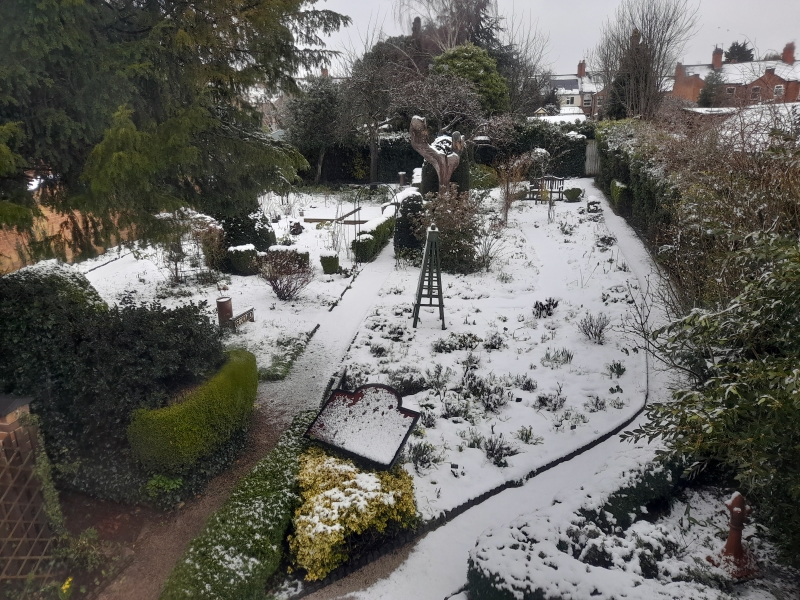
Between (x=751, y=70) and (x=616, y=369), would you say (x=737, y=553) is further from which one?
(x=751, y=70)

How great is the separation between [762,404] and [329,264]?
8435 millimetres

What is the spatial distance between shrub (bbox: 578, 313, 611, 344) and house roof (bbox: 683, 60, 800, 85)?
571cm

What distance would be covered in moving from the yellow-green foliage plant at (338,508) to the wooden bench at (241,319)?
3627 millimetres

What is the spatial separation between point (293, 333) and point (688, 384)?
198 inches

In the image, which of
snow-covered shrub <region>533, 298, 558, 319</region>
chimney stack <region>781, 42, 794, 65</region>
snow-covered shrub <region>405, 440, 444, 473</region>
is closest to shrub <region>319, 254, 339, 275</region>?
snow-covered shrub <region>533, 298, 558, 319</region>

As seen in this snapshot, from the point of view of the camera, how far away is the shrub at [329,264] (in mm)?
10203

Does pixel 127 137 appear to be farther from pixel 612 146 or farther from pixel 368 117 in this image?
pixel 368 117

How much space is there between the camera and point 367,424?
449 centimetres

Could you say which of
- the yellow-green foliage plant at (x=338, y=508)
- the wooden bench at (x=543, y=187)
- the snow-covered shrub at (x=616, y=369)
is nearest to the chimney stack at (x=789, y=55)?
the wooden bench at (x=543, y=187)

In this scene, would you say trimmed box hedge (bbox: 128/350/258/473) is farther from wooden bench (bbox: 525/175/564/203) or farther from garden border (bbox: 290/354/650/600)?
wooden bench (bbox: 525/175/564/203)

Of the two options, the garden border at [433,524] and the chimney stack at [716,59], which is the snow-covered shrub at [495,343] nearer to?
the garden border at [433,524]

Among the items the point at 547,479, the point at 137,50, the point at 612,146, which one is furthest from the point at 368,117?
the point at 547,479

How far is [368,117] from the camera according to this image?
19.8 metres

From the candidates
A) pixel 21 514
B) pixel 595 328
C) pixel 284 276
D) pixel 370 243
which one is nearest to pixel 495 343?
pixel 595 328
